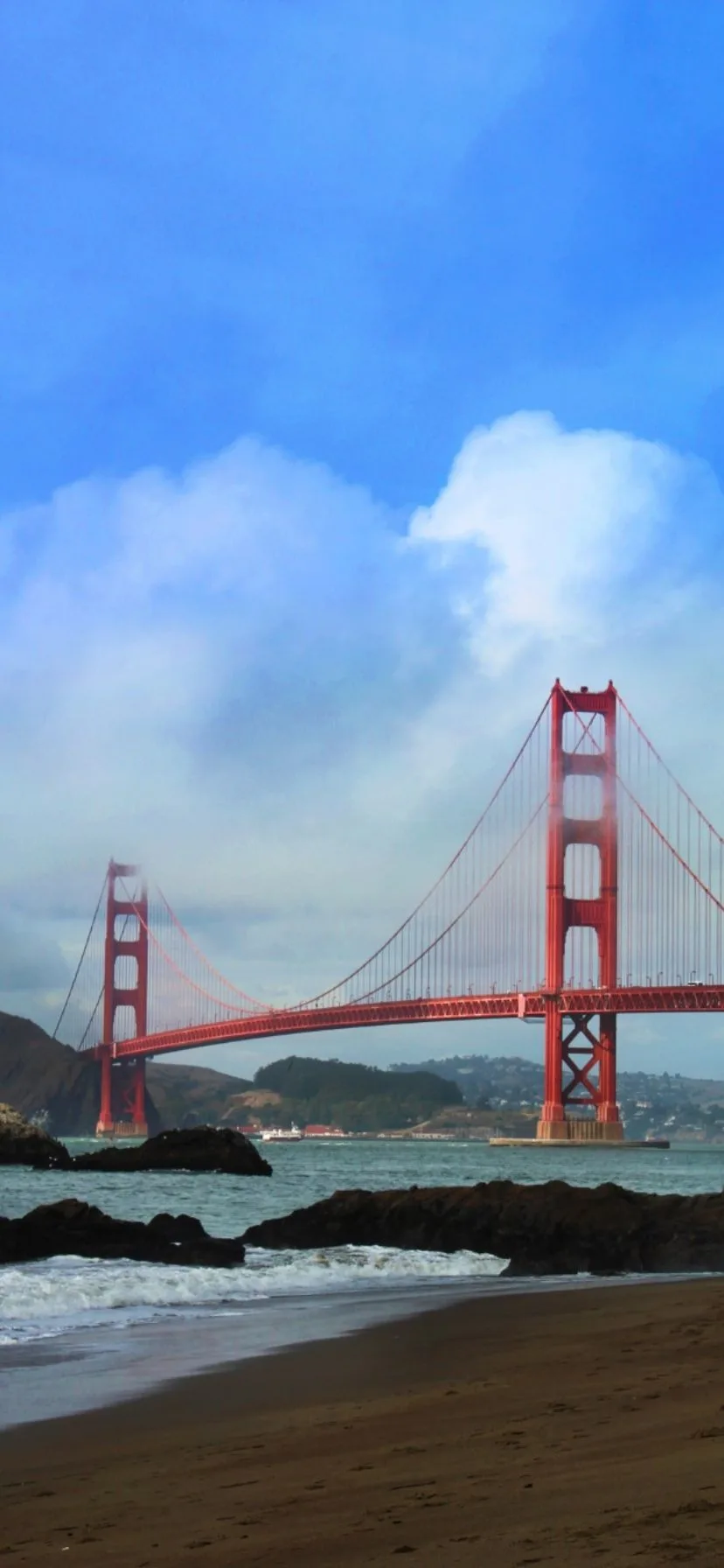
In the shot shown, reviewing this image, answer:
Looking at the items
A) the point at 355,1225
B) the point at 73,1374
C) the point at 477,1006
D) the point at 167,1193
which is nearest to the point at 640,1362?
the point at 73,1374

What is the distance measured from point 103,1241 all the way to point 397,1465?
1198 cm

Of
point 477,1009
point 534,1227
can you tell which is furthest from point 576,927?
point 534,1227

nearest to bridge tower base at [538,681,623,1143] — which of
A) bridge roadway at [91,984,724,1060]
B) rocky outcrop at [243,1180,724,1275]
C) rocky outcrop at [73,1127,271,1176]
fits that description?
bridge roadway at [91,984,724,1060]

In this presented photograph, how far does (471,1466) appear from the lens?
223 inches

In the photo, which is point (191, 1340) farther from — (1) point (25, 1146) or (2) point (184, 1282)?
(1) point (25, 1146)

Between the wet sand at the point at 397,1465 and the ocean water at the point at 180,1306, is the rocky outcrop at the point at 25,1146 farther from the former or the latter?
the wet sand at the point at 397,1465

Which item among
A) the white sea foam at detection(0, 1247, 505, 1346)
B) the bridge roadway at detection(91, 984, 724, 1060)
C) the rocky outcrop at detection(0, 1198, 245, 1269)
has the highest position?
the bridge roadway at detection(91, 984, 724, 1060)

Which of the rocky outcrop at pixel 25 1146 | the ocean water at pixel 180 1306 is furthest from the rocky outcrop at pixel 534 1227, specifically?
the rocky outcrop at pixel 25 1146

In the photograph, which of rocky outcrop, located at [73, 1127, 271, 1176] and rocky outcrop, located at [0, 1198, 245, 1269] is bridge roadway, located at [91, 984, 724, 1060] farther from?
rocky outcrop, located at [0, 1198, 245, 1269]

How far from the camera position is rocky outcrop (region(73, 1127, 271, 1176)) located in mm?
49438

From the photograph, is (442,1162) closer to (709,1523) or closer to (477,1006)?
(477,1006)

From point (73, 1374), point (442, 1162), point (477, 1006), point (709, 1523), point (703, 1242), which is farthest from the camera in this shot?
point (477, 1006)

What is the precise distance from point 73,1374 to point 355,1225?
10939mm

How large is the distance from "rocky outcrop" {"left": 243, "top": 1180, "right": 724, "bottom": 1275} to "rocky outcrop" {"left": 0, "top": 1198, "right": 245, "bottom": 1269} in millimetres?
2110
